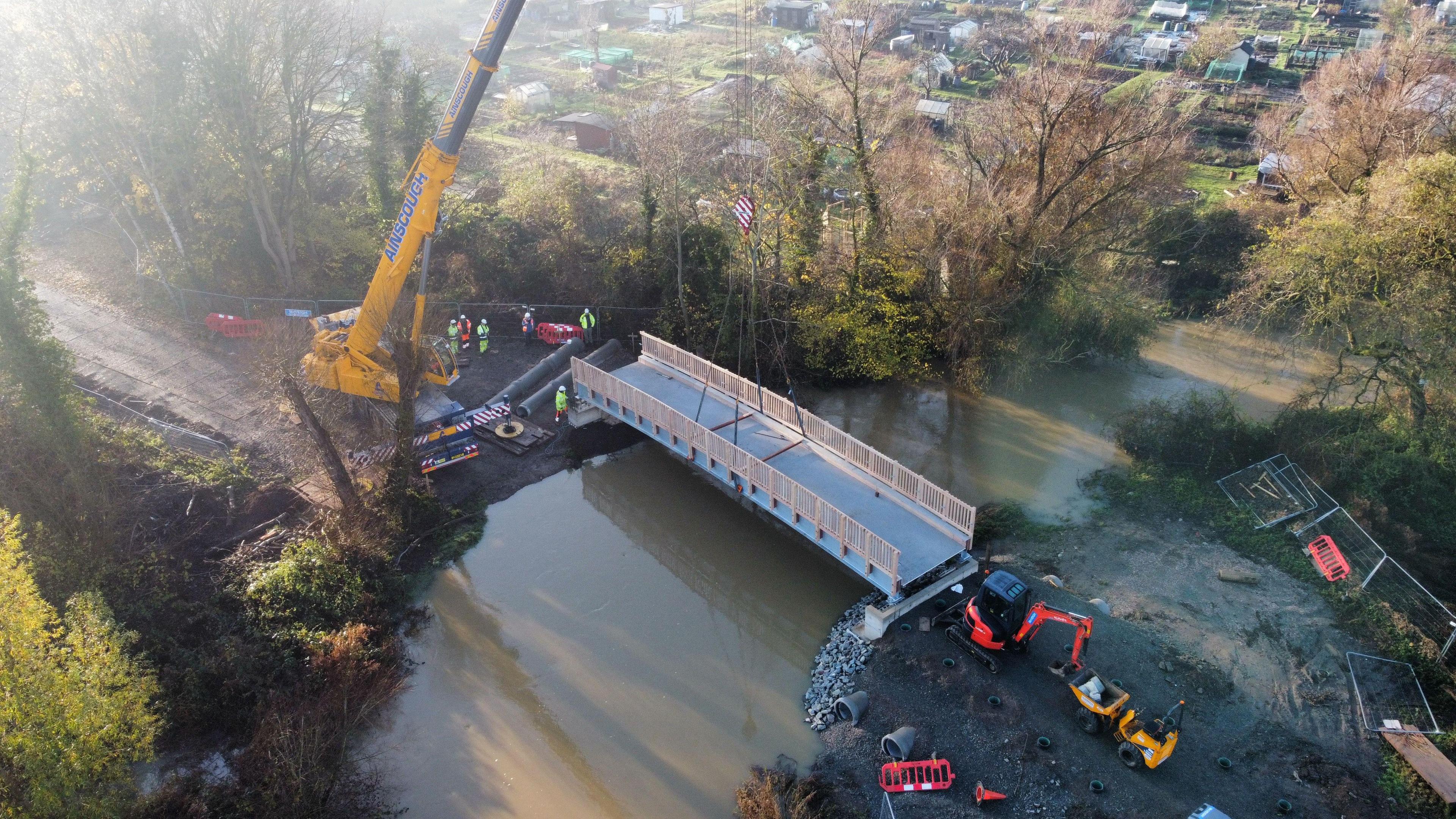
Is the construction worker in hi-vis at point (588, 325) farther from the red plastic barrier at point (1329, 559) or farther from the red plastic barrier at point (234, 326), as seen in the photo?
the red plastic barrier at point (1329, 559)

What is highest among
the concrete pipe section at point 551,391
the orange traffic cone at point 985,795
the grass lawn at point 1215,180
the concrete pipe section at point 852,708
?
the grass lawn at point 1215,180

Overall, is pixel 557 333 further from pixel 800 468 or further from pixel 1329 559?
pixel 1329 559

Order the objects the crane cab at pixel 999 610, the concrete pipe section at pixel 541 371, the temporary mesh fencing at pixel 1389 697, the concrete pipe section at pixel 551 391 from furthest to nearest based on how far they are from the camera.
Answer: the concrete pipe section at pixel 541 371 → the concrete pipe section at pixel 551 391 → the crane cab at pixel 999 610 → the temporary mesh fencing at pixel 1389 697

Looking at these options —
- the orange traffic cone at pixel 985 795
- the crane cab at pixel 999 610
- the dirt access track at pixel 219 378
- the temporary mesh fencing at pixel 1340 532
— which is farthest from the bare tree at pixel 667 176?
the orange traffic cone at pixel 985 795

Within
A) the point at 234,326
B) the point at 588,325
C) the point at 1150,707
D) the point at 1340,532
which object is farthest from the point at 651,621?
the point at 234,326

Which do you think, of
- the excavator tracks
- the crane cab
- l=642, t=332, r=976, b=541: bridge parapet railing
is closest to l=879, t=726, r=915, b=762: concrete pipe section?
the excavator tracks
